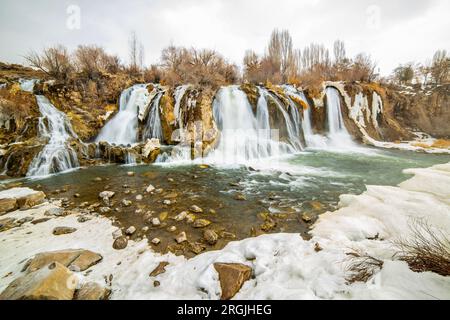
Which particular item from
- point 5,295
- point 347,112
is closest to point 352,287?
point 5,295

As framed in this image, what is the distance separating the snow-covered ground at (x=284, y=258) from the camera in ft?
5.14

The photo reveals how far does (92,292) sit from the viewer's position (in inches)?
71.6

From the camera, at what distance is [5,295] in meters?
1.70

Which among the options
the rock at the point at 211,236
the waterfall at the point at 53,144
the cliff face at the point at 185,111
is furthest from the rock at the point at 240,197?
the waterfall at the point at 53,144

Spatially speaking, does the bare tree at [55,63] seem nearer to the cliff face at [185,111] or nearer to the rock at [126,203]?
the cliff face at [185,111]

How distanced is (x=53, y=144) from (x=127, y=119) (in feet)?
11.6

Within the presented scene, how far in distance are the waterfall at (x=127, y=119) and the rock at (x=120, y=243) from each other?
25.4 feet

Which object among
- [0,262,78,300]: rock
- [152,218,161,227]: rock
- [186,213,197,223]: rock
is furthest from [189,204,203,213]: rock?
[0,262,78,300]: rock

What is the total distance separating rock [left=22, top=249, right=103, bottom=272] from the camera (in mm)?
2201

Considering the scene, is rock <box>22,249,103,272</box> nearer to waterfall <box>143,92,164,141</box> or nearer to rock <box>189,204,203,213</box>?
rock <box>189,204,203,213</box>

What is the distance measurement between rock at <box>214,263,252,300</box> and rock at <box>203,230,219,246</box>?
0.73m

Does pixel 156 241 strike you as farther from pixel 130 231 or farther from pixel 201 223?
pixel 201 223

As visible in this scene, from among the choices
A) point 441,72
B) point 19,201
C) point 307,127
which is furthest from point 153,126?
point 441,72
